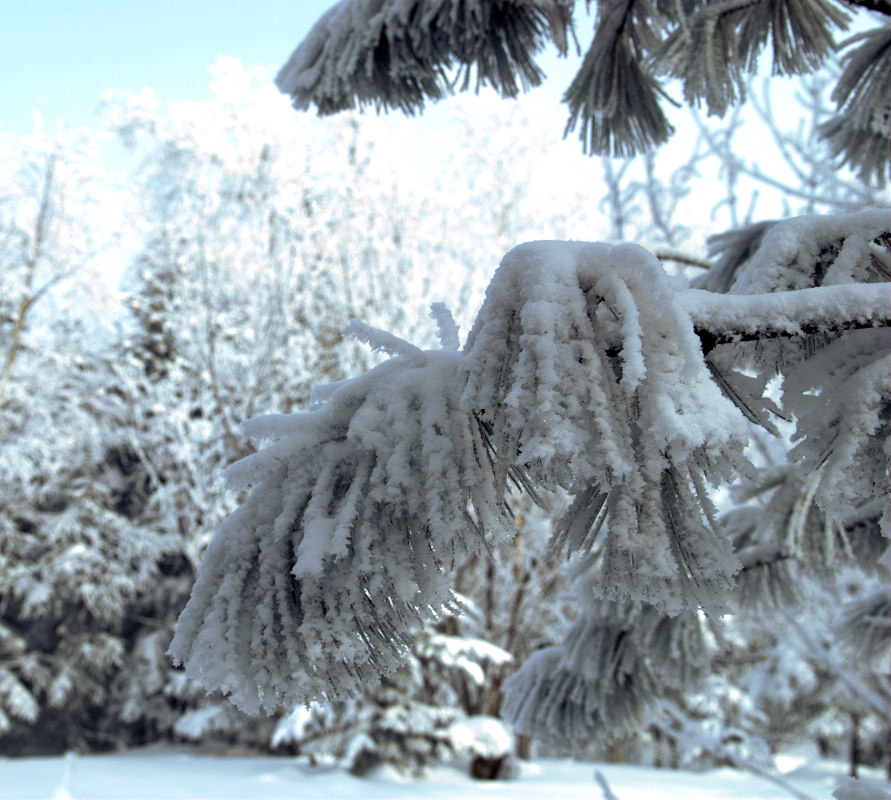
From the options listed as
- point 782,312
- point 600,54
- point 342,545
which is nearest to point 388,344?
point 342,545

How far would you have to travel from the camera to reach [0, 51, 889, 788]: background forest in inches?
254

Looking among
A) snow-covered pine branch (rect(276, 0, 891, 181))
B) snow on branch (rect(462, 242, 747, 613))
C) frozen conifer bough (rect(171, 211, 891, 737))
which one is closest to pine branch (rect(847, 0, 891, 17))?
snow-covered pine branch (rect(276, 0, 891, 181))

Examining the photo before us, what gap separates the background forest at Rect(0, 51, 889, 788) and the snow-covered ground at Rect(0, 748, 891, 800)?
392mm

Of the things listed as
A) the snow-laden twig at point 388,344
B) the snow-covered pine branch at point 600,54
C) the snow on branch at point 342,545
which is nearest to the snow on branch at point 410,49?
the snow-covered pine branch at point 600,54

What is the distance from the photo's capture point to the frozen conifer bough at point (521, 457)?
0.53m

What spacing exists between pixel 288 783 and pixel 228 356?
4.45 metres

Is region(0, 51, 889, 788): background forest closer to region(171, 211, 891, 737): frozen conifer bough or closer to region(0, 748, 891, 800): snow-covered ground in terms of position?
region(0, 748, 891, 800): snow-covered ground

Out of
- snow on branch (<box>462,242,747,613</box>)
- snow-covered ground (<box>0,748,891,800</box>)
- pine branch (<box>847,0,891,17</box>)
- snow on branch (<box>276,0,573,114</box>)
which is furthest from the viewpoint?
snow-covered ground (<box>0,748,891,800</box>)

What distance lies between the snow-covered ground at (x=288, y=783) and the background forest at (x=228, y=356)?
0.39 meters

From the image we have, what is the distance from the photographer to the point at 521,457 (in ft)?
1.63

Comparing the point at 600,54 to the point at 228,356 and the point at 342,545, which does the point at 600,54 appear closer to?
the point at 342,545

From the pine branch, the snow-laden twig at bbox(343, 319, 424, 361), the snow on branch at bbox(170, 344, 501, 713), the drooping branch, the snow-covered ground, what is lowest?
the snow-covered ground

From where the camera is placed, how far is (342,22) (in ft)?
6.03

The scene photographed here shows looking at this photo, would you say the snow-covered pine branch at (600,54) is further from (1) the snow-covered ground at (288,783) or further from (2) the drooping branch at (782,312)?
(1) the snow-covered ground at (288,783)
